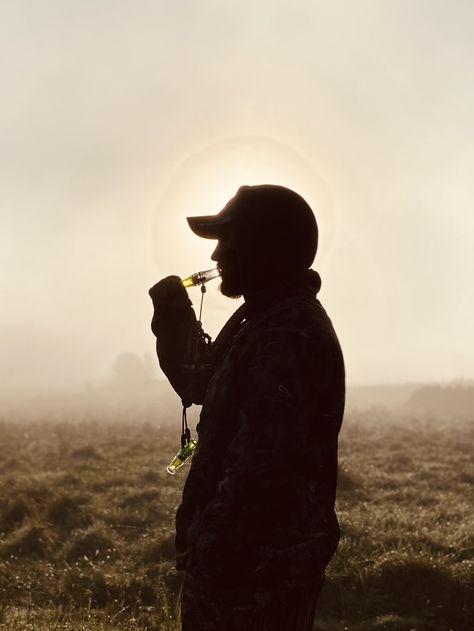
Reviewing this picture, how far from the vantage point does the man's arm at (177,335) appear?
2795mm

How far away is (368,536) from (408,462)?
922 cm

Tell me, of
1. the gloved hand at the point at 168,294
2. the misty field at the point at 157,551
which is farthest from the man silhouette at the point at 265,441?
the misty field at the point at 157,551

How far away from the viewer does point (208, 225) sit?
8.22 feet

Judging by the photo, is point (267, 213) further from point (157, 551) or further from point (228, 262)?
point (157, 551)

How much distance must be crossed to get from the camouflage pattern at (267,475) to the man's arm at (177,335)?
1.49 feet

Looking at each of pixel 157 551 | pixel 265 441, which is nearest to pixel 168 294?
pixel 265 441

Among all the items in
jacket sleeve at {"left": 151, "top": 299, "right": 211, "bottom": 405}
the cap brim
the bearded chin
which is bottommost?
jacket sleeve at {"left": 151, "top": 299, "right": 211, "bottom": 405}

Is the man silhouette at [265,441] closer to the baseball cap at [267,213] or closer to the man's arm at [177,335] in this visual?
the baseball cap at [267,213]

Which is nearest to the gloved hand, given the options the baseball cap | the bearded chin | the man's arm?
the man's arm

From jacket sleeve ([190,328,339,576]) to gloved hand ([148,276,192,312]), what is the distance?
766mm

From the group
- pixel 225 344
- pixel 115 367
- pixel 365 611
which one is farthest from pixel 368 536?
pixel 115 367

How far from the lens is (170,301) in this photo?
111 inches

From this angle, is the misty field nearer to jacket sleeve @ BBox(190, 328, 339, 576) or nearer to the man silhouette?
the man silhouette

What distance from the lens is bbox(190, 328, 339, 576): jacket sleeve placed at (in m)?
1.99
